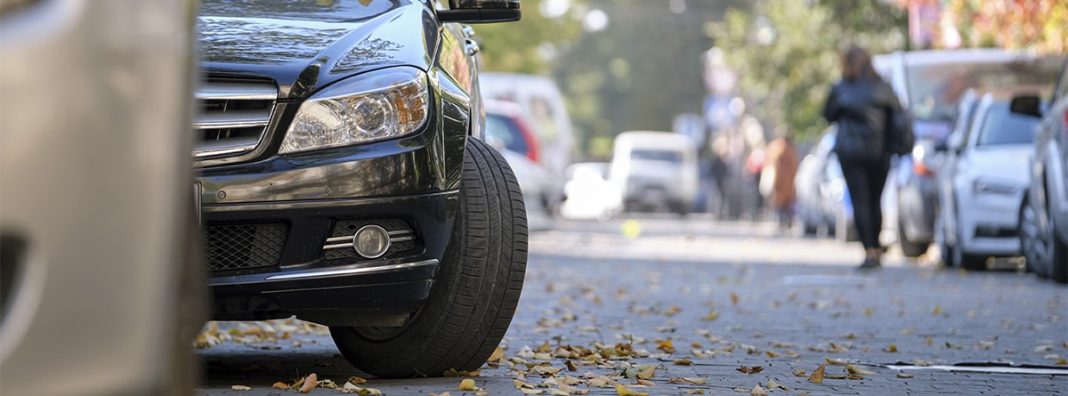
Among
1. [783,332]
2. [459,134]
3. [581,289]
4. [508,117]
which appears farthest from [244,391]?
[508,117]

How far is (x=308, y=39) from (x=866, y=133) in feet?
34.4

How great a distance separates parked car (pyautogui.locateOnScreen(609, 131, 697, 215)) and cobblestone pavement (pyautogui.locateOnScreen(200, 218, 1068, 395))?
36841 millimetres

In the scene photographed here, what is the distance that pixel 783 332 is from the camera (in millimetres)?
8867

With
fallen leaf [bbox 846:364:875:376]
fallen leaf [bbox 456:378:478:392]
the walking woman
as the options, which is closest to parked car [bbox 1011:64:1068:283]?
the walking woman

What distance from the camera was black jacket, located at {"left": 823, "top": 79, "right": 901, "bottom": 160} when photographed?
15500 millimetres

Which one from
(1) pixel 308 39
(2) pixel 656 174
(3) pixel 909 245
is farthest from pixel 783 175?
(1) pixel 308 39

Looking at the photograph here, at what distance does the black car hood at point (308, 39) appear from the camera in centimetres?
536

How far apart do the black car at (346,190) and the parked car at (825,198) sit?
14.7m

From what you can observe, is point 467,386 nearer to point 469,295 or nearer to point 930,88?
point 469,295

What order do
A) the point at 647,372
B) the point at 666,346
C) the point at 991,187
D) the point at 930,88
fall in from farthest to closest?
the point at 930,88, the point at 991,187, the point at 666,346, the point at 647,372

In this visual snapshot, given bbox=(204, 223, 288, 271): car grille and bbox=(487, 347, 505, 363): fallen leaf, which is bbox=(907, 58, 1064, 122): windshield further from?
bbox=(204, 223, 288, 271): car grille

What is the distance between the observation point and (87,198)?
101 inches

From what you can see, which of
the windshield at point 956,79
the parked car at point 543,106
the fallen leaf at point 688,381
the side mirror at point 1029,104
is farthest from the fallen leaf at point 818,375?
the parked car at point 543,106

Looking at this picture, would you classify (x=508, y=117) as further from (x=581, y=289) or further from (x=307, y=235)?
(x=307, y=235)
